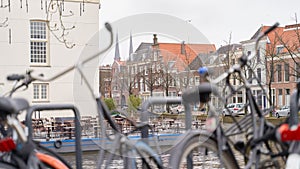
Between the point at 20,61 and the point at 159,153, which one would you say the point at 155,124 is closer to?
the point at 159,153

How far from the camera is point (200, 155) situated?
199 cm

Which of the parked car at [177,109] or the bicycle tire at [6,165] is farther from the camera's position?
the parked car at [177,109]

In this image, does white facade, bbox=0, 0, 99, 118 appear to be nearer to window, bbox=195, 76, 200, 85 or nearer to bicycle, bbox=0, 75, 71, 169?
window, bbox=195, 76, 200, 85

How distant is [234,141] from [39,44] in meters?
16.2

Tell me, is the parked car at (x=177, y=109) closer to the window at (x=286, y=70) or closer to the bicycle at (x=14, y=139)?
the bicycle at (x=14, y=139)

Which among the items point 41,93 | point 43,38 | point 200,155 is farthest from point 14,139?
point 43,38

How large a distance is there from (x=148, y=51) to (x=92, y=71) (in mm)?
235

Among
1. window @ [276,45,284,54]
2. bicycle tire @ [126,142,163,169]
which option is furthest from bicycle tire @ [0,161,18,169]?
window @ [276,45,284,54]

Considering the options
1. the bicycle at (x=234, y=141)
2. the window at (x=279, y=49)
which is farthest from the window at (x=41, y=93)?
the bicycle at (x=234, y=141)

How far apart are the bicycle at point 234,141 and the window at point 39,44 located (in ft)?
51.6

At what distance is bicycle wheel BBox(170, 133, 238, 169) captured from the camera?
1.79 meters

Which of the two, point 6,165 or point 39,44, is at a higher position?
point 39,44

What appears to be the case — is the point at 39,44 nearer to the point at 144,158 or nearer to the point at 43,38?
the point at 43,38

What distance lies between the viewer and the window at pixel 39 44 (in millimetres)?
17344
